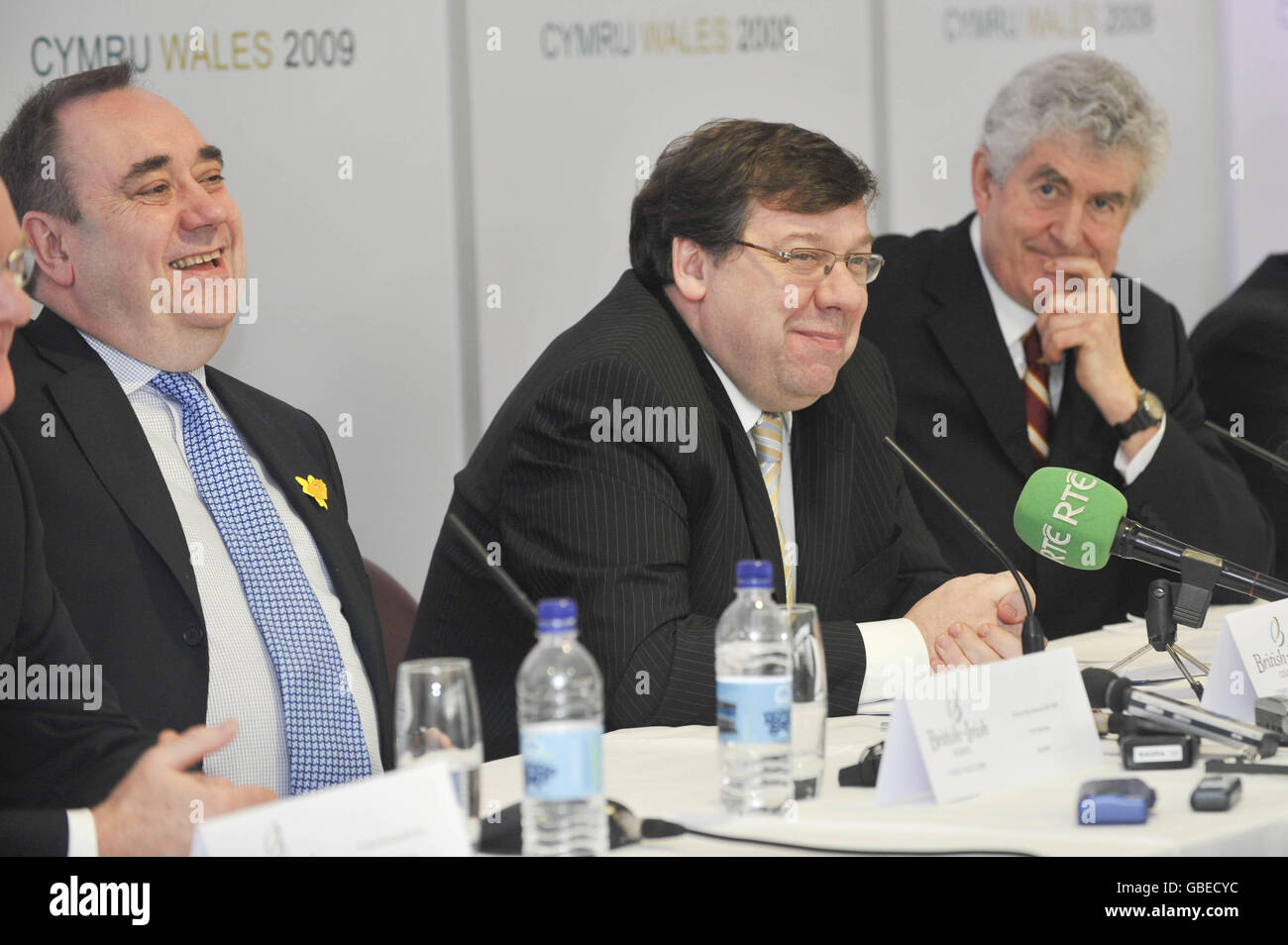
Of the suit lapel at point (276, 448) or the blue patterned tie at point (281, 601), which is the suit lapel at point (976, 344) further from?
the blue patterned tie at point (281, 601)

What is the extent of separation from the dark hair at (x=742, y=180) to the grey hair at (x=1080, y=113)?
1009 mm

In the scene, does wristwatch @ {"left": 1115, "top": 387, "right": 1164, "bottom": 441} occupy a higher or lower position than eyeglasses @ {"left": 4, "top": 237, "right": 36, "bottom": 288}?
lower

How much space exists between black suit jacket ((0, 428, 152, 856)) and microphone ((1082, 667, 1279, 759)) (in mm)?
1205

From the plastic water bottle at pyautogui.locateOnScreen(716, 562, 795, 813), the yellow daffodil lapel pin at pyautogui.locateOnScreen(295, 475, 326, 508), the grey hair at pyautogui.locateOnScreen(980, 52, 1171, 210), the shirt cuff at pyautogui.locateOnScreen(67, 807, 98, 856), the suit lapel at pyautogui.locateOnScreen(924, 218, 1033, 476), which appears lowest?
the shirt cuff at pyautogui.locateOnScreen(67, 807, 98, 856)

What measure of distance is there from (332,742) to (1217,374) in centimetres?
255

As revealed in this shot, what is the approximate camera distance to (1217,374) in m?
3.75

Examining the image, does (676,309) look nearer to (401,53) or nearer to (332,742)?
(332,742)

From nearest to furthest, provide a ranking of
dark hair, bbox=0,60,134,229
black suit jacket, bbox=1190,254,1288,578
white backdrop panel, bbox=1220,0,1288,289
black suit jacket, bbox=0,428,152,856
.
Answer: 1. black suit jacket, bbox=0,428,152,856
2. dark hair, bbox=0,60,134,229
3. black suit jacket, bbox=1190,254,1288,578
4. white backdrop panel, bbox=1220,0,1288,289

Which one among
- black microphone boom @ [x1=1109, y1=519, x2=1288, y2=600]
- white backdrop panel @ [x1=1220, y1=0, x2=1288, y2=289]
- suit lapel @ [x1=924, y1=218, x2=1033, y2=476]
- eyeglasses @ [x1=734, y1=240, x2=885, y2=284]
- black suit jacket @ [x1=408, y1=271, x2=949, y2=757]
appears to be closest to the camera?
black microphone boom @ [x1=1109, y1=519, x2=1288, y2=600]

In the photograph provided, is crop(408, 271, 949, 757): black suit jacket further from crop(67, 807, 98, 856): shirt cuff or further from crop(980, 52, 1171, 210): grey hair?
crop(980, 52, 1171, 210): grey hair

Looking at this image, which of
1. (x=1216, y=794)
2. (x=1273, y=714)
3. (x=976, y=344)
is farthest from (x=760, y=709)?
(x=976, y=344)

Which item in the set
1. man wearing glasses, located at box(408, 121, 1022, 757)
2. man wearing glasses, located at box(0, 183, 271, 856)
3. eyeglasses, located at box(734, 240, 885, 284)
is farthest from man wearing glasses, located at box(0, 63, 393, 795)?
eyeglasses, located at box(734, 240, 885, 284)

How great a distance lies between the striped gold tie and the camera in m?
2.58

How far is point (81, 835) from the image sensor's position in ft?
5.00
